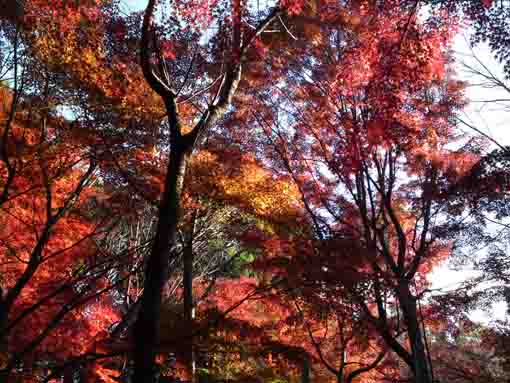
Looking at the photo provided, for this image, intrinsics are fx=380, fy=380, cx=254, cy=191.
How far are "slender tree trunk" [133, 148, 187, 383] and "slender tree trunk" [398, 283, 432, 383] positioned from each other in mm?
4578

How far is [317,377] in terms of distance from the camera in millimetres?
15133

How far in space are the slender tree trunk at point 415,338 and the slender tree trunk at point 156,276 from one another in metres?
4.58

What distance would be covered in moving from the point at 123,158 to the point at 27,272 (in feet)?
8.69

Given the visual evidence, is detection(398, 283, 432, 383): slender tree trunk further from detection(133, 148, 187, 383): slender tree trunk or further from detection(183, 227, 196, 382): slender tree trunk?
detection(133, 148, 187, 383): slender tree trunk

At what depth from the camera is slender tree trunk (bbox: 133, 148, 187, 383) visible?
11.8ft

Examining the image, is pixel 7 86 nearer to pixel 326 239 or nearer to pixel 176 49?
pixel 176 49

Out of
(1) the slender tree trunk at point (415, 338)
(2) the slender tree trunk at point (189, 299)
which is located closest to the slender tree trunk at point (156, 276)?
(2) the slender tree trunk at point (189, 299)

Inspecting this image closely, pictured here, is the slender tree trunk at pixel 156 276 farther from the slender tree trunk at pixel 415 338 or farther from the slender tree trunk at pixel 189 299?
the slender tree trunk at pixel 415 338

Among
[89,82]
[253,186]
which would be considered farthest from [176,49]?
[253,186]

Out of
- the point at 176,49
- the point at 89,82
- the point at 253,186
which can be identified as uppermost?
the point at 176,49

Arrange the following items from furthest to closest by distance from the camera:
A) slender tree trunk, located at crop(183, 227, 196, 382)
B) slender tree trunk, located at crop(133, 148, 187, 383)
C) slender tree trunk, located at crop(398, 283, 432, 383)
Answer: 1. slender tree trunk, located at crop(183, 227, 196, 382)
2. slender tree trunk, located at crop(398, 283, 432, 383)
3. slender tree trunk, located at crop(133, 148, 187, 383)

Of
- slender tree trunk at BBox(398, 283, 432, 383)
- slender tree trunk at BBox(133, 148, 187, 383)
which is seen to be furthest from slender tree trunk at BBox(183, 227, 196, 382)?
slender tree trunk at BBox(398, 283, 432, 383)

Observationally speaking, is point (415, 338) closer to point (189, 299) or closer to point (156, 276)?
point (156, 276)

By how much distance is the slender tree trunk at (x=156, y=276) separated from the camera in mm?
3584
